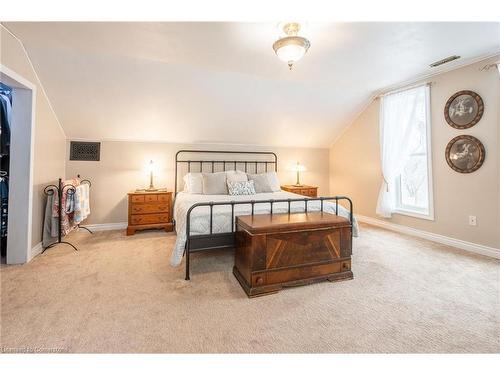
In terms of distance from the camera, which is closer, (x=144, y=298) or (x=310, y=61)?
(x=144, y=298)

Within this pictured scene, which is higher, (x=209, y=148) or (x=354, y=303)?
(x=209, y=148)

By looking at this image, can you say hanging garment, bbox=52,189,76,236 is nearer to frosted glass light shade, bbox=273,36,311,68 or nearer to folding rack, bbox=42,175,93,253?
folding rack, bbox=42,175,93,253

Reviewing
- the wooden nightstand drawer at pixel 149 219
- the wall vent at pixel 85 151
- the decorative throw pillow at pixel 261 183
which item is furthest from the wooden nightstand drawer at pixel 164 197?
the decorative throw pillow at pixel 261 183

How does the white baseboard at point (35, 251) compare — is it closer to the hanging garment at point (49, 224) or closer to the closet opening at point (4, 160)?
the hanging garment at point (49, 224)

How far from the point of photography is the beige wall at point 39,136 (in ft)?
7.50

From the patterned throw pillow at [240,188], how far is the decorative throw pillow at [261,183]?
22cm

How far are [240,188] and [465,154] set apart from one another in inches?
122

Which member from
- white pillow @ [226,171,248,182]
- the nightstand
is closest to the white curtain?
the nightstand
